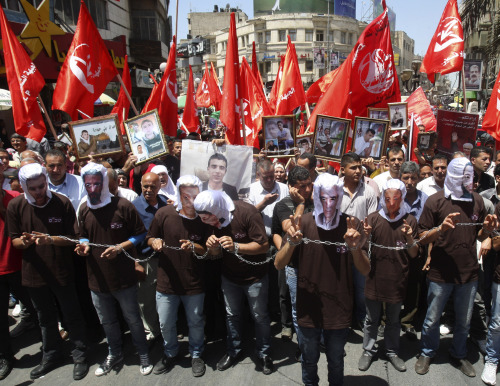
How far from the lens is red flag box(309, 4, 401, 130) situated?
6293 mm

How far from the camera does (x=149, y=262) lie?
14.3ft

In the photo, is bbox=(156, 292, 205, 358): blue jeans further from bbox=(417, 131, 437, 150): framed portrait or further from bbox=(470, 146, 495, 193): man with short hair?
bbox=(417, 131, 437, 150): framed portrait

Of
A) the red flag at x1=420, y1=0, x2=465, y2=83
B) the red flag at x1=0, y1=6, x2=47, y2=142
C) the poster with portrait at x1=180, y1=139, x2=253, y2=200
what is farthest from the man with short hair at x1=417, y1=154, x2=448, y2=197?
the red flag at x1=0, y1=6, x2=47, y2=142

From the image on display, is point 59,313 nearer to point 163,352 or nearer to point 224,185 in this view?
point 163,352

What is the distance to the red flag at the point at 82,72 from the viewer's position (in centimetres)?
598

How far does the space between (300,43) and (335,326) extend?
7048cm

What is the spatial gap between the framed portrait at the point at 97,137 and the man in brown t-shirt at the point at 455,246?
13.3 feet

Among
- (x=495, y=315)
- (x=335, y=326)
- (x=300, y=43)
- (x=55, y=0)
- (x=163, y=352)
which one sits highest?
(x=300, y=43)

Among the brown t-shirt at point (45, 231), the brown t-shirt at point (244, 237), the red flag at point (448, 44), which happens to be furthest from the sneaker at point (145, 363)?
the red flag at point (448, 44)

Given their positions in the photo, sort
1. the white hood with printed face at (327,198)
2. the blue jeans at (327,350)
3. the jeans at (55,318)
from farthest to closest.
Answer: the jeans at (55,318)
the blue jeans at (327,350)
the white hood with printed face at (327,198)

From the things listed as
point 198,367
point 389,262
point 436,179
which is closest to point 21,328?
point 198,367

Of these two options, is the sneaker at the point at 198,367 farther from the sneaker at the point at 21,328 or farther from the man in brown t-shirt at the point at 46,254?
the sneaker at the point at 21,328

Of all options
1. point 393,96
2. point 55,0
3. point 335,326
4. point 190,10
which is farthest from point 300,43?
point 335,326

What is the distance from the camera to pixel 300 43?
67.9 metres
